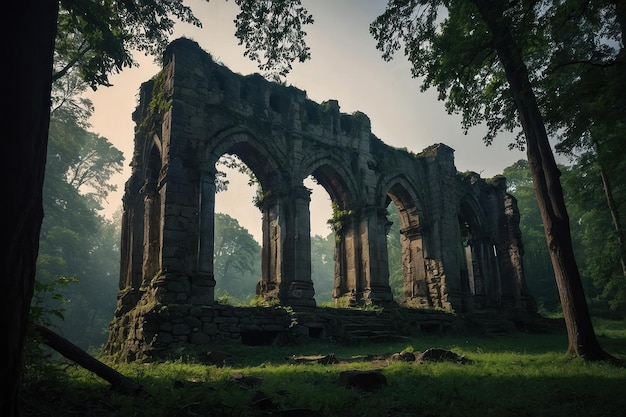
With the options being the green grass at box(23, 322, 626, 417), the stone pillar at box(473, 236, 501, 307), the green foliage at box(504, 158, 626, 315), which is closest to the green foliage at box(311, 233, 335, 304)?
the green foliage at box(504, 158, 626, 315)

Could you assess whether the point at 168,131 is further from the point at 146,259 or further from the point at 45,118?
the point at 45,118

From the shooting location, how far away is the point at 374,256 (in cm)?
1602

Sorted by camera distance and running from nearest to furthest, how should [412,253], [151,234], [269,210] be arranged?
1. [151,234]
2. [269,210]
3. [412,253]

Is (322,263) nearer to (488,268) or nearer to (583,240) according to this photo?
(583,240)

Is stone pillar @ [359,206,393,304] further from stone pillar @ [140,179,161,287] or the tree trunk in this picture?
the tree trunk

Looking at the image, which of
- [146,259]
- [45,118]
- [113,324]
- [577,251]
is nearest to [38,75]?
[45,118]

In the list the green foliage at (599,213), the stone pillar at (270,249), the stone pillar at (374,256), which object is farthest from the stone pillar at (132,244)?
the green foliage at (599,213)

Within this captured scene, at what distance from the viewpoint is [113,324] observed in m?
12.7

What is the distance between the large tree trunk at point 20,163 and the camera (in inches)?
91.2

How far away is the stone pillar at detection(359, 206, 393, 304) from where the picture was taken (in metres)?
15.6

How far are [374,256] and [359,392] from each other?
1074 cm

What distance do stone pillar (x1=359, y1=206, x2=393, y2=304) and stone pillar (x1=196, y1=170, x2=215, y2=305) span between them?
247 inches

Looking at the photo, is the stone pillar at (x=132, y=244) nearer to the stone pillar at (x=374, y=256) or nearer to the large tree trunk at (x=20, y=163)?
the stone pillar at (x=374, y=256)

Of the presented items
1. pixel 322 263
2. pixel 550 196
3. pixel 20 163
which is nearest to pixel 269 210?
pixel 550 196
